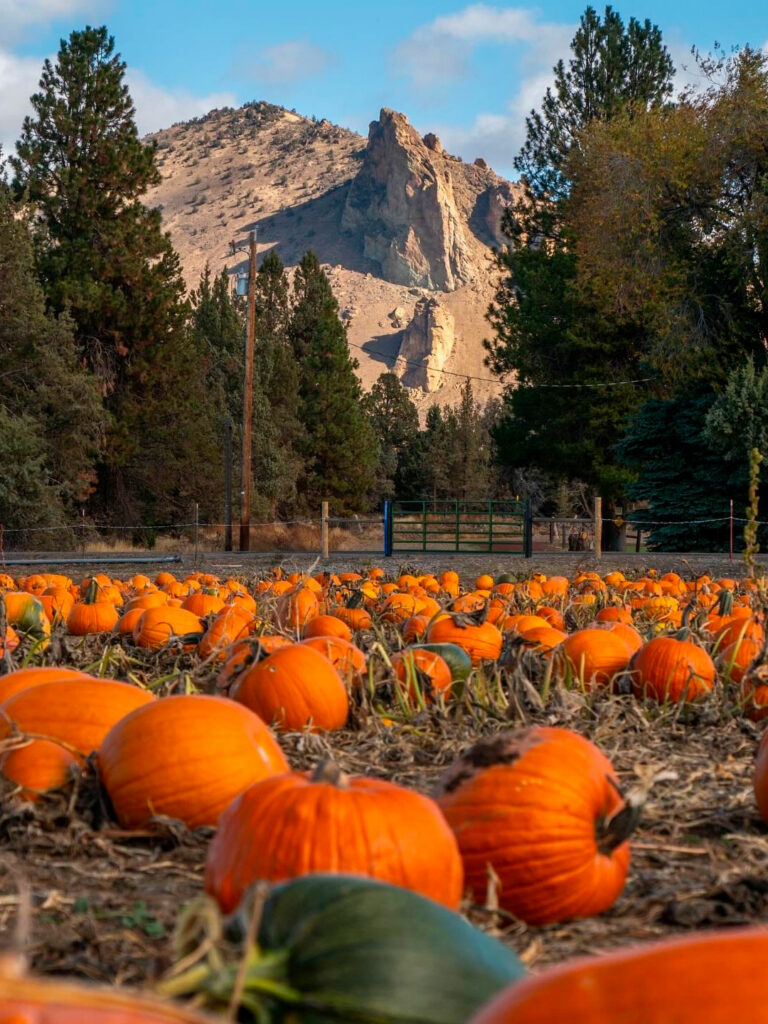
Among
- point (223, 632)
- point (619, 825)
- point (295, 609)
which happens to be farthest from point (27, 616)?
point (619, 825)

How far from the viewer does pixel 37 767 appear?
2.96 metres

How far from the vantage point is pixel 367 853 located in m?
2.00

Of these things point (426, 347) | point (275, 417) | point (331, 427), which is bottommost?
point (331, 427)

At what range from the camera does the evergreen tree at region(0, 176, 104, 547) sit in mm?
32906

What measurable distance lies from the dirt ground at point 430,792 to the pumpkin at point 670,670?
1.04 ft

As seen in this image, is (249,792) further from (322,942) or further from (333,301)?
(333,301)

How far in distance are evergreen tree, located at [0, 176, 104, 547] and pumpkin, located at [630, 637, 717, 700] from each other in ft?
97.9

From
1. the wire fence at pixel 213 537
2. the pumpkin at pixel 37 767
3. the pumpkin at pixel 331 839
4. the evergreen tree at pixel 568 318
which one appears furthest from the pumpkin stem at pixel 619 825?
the evergreen tree at pixel 568 318

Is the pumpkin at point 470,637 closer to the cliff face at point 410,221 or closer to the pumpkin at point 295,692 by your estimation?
the pumpkin at point 295,692

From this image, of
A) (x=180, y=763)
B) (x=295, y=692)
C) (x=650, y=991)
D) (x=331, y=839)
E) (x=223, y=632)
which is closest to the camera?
(x=650, y=991)

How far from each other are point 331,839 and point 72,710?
4.87 ft

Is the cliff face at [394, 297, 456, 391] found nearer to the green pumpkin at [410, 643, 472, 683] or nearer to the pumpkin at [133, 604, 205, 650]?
the pumpkin at [133, 604, 205, 650]

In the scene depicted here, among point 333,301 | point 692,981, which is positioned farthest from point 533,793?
point 333,301

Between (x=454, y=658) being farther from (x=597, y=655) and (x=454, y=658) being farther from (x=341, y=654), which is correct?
(x=597, y=655)
